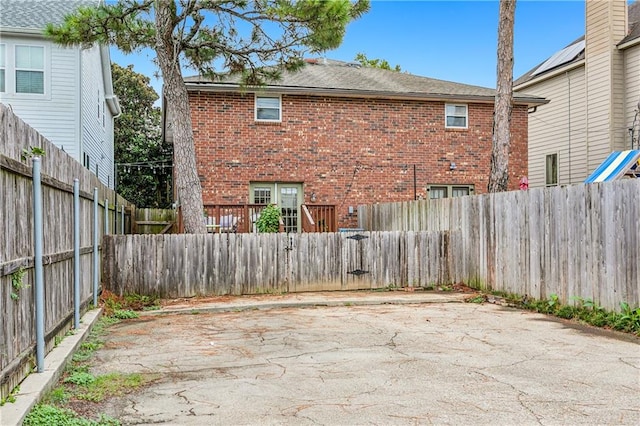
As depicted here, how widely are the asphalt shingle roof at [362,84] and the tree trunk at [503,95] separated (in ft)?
17.1

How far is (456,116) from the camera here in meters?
18.3

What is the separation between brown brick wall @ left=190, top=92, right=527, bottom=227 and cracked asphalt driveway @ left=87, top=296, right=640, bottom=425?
329 inches

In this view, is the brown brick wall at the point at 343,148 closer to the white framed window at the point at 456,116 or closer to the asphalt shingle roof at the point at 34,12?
the white framed window at the point at 456,116

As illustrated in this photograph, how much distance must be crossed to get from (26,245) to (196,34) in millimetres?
9455

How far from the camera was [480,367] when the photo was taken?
5469 millimetres

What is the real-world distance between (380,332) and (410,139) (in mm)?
11233

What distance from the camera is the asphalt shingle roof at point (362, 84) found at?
1659 centimetres

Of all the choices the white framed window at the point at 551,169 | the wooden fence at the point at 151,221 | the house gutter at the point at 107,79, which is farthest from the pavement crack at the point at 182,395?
the white framed window at the point at 551,169

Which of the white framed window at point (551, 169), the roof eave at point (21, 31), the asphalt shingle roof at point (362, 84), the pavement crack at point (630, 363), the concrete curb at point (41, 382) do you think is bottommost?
the pavement crack at point (630, 363)

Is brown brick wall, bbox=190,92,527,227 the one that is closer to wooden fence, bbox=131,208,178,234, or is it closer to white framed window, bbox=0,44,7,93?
wooden fence, bbox=131,208,178,234

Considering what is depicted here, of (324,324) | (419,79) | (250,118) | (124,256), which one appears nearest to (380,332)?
(324,324)

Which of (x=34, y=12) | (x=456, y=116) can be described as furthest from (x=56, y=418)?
(x=34, y=12)

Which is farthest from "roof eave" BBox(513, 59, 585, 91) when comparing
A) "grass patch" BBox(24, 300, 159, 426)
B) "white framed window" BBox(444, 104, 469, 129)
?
"grass patch" BBox(24, 300, 159, 426)

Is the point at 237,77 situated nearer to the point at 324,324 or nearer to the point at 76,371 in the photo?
Result: the point at 324,324
